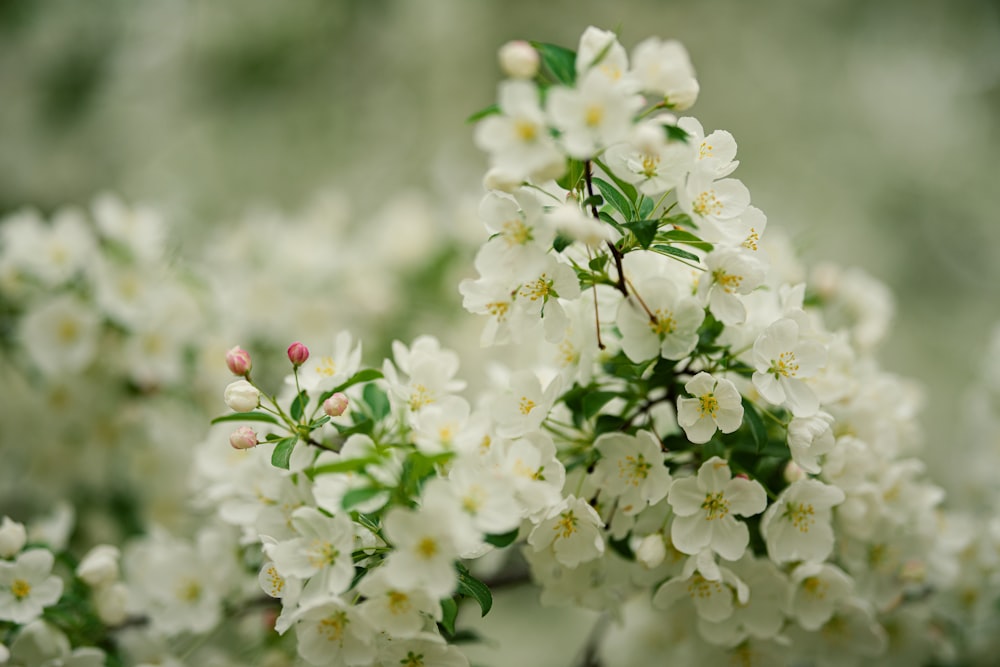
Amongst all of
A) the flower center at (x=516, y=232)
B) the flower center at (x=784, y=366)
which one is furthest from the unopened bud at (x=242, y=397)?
the flower center at (x=784, y=366)

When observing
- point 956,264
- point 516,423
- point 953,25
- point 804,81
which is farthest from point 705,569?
point 953,25

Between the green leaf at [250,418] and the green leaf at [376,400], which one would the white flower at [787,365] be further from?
the green leaf at [250,418]

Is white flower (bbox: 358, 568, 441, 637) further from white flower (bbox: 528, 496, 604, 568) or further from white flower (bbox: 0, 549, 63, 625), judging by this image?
white flower (bbox: 0, 549, 63, 625)

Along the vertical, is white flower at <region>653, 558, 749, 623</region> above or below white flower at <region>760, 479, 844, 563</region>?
below

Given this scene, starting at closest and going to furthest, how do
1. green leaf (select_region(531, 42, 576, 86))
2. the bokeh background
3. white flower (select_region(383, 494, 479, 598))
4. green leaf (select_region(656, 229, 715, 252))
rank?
white flower (select_region(383, 494, 479, 598)) < green leaf (select_region(531, 42, 576, 86)) < green leaf (select_region(656, 229, 715, 252)) < the bokeh background

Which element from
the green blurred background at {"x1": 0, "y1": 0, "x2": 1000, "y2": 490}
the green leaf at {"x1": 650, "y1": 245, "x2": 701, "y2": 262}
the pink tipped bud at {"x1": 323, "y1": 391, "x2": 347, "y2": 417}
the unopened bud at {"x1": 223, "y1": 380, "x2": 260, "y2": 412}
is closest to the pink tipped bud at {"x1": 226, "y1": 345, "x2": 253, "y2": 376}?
the unopened bud at {"x1": 223, "y1": 380, "x2": 260, "y2": 412}

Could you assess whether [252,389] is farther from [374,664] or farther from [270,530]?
[374,664]

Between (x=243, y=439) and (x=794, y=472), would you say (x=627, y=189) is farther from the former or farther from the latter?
(x=243, y=439)
